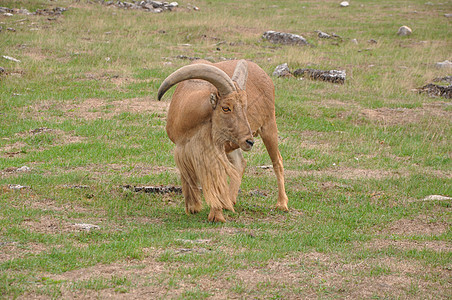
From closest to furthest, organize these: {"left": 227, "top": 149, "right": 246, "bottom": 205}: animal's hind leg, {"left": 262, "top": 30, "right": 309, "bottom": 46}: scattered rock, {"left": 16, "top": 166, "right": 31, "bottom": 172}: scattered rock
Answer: {"left": 227, "top": 149, "right": 246, "bottom": 205}: animal's hind leg, {"left": 16, "top": 166, "right": 31, "bottom": 172}: scattered rock, {"left": 262, "top": 30, "right": 309, "bottom": 46}: scattered rock

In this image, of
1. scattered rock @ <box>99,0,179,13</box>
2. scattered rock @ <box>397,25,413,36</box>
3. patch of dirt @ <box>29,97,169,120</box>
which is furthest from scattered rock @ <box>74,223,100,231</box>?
scattered rock @ <box>99,0,179,13</box>

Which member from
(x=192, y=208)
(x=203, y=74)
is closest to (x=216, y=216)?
(x=192, y=208)

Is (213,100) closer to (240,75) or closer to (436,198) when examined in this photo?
(240,75)

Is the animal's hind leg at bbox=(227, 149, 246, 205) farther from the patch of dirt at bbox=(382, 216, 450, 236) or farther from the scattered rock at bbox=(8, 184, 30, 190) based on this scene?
the scattered rock at bbox=(8, 184, 30, 190)

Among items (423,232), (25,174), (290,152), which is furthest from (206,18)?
(423,232)

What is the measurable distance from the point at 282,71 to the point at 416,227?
9.62 m

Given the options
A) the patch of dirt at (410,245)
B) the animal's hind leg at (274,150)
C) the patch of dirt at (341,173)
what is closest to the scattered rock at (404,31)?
the patch of dirt at (341,173)

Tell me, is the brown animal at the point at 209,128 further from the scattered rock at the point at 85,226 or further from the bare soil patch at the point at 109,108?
the bare soil patch at the point at 109,108

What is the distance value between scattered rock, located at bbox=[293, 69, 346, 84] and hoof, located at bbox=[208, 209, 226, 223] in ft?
32.6

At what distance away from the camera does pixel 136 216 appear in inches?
287

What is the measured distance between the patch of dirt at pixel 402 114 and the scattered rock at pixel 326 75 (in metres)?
2.58

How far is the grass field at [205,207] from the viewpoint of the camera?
533cm

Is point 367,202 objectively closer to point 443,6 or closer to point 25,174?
point 25,174

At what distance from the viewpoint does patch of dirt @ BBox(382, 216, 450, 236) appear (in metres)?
7.21
